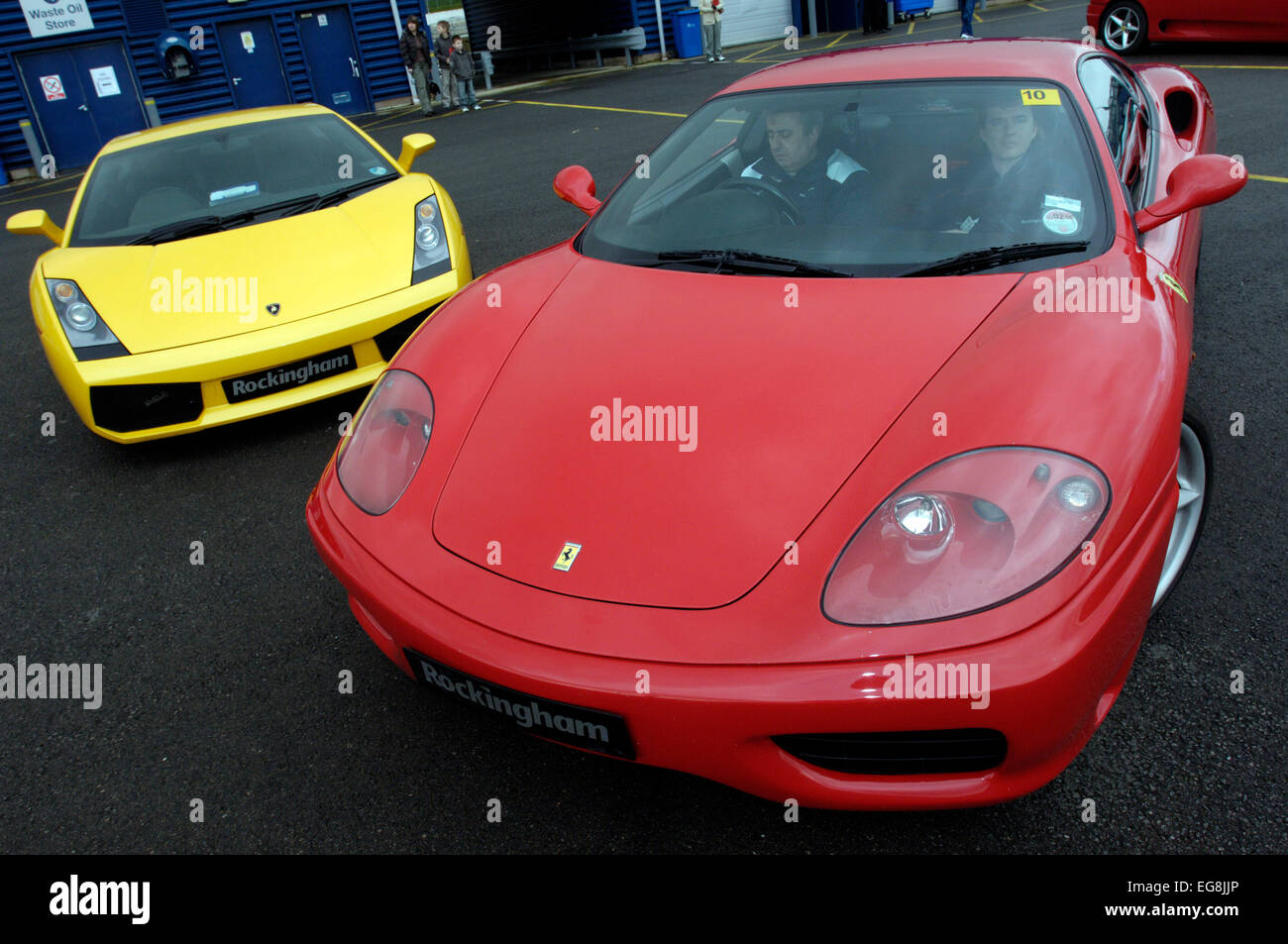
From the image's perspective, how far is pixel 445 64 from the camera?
54.6 feet

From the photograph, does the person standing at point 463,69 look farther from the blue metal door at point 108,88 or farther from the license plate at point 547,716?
the license plate at point 547,716

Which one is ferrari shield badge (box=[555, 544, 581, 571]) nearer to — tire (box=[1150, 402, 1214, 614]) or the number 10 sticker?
tire (box=[1150, 402, 1214, 614])

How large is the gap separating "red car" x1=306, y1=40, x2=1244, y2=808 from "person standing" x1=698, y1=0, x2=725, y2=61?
17868mm

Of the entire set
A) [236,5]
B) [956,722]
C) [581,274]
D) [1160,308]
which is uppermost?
[236,5]

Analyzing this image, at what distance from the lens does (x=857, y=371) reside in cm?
185

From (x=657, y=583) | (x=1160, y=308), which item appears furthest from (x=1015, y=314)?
(x=657, y=583)

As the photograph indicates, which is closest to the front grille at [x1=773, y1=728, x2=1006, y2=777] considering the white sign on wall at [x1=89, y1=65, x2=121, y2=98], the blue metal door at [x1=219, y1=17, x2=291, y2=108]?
the blue metal door at [x1=219, y1=17, x2=291, y2=108]

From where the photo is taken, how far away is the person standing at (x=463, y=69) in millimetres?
16281

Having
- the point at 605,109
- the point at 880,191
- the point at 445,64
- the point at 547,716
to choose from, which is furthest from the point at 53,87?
the point at 547,716

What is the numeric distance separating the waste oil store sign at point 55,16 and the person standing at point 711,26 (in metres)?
11.5

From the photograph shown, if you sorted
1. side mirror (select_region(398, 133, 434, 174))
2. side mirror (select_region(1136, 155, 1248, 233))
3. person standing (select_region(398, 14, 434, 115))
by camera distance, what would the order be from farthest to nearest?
person standing (select_region(398, 14, 434, 115))
side mirror (select_region(398, 133, 434, 174))
side mirror (select_region(1136, 155, 1248, 233))

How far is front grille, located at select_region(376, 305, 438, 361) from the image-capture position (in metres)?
3.66
